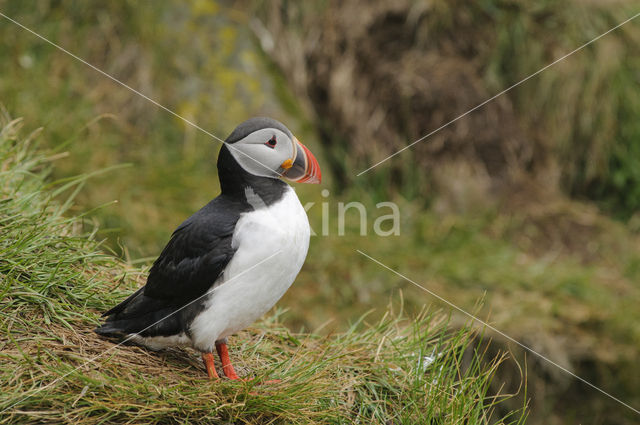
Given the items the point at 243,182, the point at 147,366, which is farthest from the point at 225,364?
the point at 243,182

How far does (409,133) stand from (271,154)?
3682 millimetres

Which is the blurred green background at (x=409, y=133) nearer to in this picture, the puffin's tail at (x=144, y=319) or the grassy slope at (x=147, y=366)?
the grassy slope at (x=147, y=366)

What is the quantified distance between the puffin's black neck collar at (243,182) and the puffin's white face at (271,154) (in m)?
0.02

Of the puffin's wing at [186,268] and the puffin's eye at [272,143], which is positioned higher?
the puffin's eye at [272,143]

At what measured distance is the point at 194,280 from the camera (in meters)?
2.17

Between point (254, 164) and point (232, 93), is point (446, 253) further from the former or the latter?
point (254, 164)

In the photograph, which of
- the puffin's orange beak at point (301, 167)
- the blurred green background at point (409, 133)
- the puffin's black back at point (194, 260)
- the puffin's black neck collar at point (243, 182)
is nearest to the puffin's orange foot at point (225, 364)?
the puffin's black back at point (194, 260)

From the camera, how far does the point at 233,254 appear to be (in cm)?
215

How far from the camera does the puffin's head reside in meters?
2.18

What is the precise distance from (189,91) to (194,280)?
3470mm

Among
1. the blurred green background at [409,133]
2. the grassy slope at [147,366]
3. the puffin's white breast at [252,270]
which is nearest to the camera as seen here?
the grassy slope at [147,366]

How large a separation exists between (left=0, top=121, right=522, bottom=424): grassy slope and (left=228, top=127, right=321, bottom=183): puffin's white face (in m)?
0.64

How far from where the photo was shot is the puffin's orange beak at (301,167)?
2.24 m

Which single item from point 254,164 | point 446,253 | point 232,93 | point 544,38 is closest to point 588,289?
point 446,253
